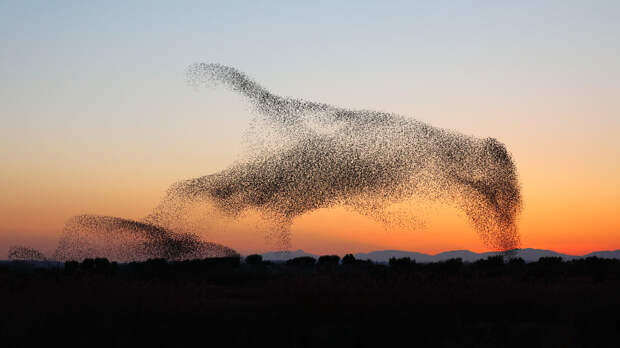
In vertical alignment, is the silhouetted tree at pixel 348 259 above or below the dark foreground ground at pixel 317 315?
above

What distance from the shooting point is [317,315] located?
15.9 meters

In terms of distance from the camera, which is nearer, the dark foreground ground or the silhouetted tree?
the dark foreground ground

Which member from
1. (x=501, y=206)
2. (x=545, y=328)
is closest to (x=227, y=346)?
(x=545, y=328)

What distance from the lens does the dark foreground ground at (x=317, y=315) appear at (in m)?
12.4

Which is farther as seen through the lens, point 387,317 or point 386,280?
point 386,280

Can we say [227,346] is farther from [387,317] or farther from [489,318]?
[489,318]

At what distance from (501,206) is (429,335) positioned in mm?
31512

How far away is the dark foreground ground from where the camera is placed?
12414 mm

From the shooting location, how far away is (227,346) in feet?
38.6

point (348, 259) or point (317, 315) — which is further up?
point (348, 259)

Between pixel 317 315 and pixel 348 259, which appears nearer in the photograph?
pixel 317 315

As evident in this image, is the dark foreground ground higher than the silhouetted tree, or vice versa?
the silhouetted tree

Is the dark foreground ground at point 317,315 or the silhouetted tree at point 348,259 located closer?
the dark foreground ground at point 317,315

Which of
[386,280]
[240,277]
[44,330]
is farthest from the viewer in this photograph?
[240,277]
